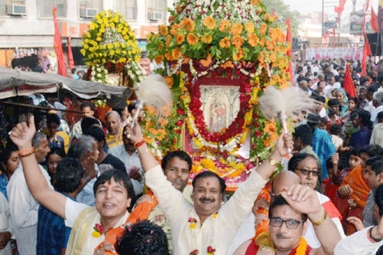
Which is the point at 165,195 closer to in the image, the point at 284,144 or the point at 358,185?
the point at 284,144

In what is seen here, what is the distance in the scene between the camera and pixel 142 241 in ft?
8.83

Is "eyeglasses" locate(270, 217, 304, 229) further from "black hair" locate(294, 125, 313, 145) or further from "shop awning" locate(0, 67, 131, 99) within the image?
"shop awning" locate(0, 67, 131, 99)

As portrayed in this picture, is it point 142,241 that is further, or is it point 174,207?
point 174,207

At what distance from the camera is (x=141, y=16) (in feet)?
80.8

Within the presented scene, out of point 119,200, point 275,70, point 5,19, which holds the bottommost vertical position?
point 119,200

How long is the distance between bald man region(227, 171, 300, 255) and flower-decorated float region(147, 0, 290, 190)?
1867mm

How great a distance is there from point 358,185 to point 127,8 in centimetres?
1999

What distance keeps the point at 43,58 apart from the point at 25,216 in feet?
48.1

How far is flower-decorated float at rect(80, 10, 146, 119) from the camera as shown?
11008 millimetres

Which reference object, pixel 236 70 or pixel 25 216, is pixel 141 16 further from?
pixel 25 216

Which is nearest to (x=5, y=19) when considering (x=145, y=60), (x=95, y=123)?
(x=145, y=60)

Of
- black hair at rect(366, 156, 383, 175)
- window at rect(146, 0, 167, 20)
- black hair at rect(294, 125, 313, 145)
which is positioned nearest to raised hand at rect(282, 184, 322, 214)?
black hair at rect(366, 156, 383, 175)

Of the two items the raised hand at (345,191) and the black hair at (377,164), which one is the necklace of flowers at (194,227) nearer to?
the black hair at (377,164)

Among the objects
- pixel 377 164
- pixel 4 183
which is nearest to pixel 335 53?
pixel 377 164
